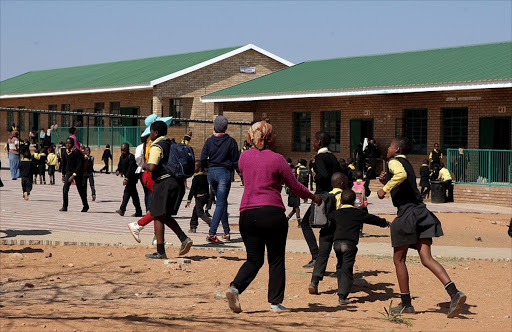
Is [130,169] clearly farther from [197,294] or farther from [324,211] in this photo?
[324,211]

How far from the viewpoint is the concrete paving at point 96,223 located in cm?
1301

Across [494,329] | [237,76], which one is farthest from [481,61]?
[494,329]

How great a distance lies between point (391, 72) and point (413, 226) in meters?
25.7

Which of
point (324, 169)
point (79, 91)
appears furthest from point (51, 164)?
point (324, 169)

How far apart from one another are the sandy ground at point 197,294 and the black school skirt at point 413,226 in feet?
2.75

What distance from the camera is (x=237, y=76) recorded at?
45031 millimetres

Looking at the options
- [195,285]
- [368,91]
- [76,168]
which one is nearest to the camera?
[195,285]

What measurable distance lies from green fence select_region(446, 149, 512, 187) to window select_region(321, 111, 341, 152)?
8622 mm

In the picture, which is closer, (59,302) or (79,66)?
(59,302)

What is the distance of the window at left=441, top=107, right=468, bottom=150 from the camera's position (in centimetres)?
3036

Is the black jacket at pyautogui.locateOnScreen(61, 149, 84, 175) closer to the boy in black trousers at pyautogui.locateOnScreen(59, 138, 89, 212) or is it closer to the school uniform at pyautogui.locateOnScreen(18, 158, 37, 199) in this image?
the boy in black trousers at pyautogui.locateOnScreen(59, 138, 89, 212)

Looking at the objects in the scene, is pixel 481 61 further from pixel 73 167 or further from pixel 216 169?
pixel 216 169

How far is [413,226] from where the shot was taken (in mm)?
8250

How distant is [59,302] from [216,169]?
423 cm
